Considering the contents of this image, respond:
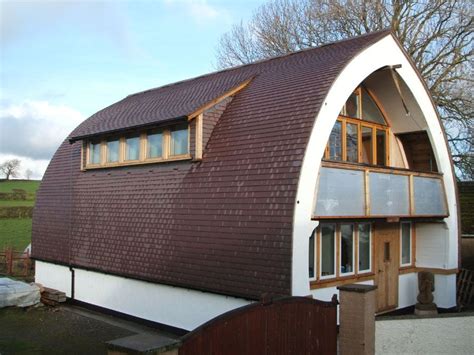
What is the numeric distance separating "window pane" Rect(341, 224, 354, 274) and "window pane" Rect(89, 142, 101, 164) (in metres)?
7.20

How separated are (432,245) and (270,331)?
30.6 ft

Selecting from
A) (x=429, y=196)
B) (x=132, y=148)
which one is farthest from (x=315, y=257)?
(x=132, y=148)

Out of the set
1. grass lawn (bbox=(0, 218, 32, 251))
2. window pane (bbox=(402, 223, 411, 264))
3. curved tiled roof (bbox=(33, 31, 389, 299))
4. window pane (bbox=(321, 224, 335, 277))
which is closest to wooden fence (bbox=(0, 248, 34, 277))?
grass lawn (bbox=(0, 218, 32, 251))

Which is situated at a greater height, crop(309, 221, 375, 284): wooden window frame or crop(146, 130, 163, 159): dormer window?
crop(146, 130, 163, 159): dormer window

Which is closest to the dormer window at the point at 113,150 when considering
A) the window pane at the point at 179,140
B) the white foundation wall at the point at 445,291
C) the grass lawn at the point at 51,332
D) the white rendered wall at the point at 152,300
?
the window pane at the point at 179,140

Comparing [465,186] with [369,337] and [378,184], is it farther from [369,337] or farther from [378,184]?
[369,337]

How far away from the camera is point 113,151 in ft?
47.0

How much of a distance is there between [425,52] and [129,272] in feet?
64.0

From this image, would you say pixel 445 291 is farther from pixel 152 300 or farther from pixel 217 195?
pixel 152 300

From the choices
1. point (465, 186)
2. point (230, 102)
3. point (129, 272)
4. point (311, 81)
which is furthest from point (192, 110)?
point (465, 186)

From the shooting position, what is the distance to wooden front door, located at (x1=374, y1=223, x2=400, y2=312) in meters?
13.1

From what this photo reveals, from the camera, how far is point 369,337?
767 cm

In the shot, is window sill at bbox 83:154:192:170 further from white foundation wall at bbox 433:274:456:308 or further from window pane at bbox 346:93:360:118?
white foundation wall at bbox 433:274:456:308

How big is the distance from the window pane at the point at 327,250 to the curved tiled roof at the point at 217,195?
2171mm
